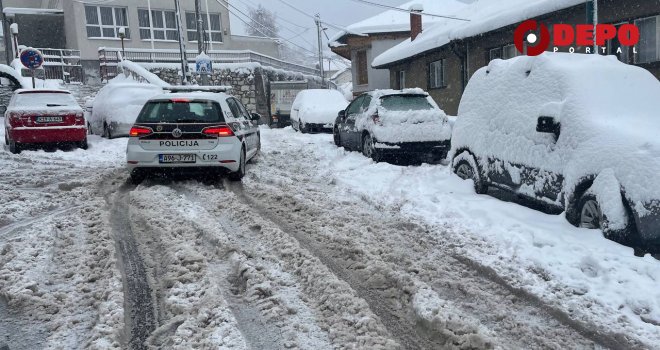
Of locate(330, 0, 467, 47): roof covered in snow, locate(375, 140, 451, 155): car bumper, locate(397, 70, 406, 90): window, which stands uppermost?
locate(330, 0, 467, 47): roof covered in snow

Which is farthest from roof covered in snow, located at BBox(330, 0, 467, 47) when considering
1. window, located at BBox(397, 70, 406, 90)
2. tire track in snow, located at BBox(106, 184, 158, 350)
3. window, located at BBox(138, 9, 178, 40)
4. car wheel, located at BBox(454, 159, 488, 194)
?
tire track in snow, located at BBox(106, 184, 158, 350)

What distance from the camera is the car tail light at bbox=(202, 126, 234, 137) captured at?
25.8 feet

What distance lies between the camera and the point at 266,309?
3.50 metres

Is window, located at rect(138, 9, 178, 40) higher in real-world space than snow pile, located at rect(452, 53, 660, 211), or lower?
higher

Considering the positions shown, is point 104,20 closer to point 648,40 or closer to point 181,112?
point 181,112

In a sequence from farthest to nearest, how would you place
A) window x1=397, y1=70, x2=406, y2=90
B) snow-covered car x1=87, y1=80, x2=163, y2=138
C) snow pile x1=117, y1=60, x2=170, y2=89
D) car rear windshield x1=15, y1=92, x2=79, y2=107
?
1. snow pile x1=117, y1=60, x2=170, y2=89
2. window x1=397, y1=70, x2=406, y2=90
3. snow-covered car x1=87, y1=80, x2=163, y2=138
4. car rear windshield x1=15, y1=92, x2=79, y2=107

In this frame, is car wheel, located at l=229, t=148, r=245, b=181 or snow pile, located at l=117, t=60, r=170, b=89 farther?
snow pile, located at l=117, t=60, r=170, b=89

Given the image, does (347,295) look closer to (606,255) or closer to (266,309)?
(266,309)

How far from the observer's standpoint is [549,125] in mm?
5426

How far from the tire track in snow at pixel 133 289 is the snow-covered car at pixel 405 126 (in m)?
5.47

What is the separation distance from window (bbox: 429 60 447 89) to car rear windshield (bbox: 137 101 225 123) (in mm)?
14146

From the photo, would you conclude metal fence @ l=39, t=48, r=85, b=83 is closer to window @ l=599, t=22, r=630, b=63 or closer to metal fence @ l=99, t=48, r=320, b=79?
metal fence @ l=99, t=48, r=320, b=79

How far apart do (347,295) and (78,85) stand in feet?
94.2

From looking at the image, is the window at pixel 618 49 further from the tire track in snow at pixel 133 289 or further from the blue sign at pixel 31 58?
the blue sign at pixel 31 58
